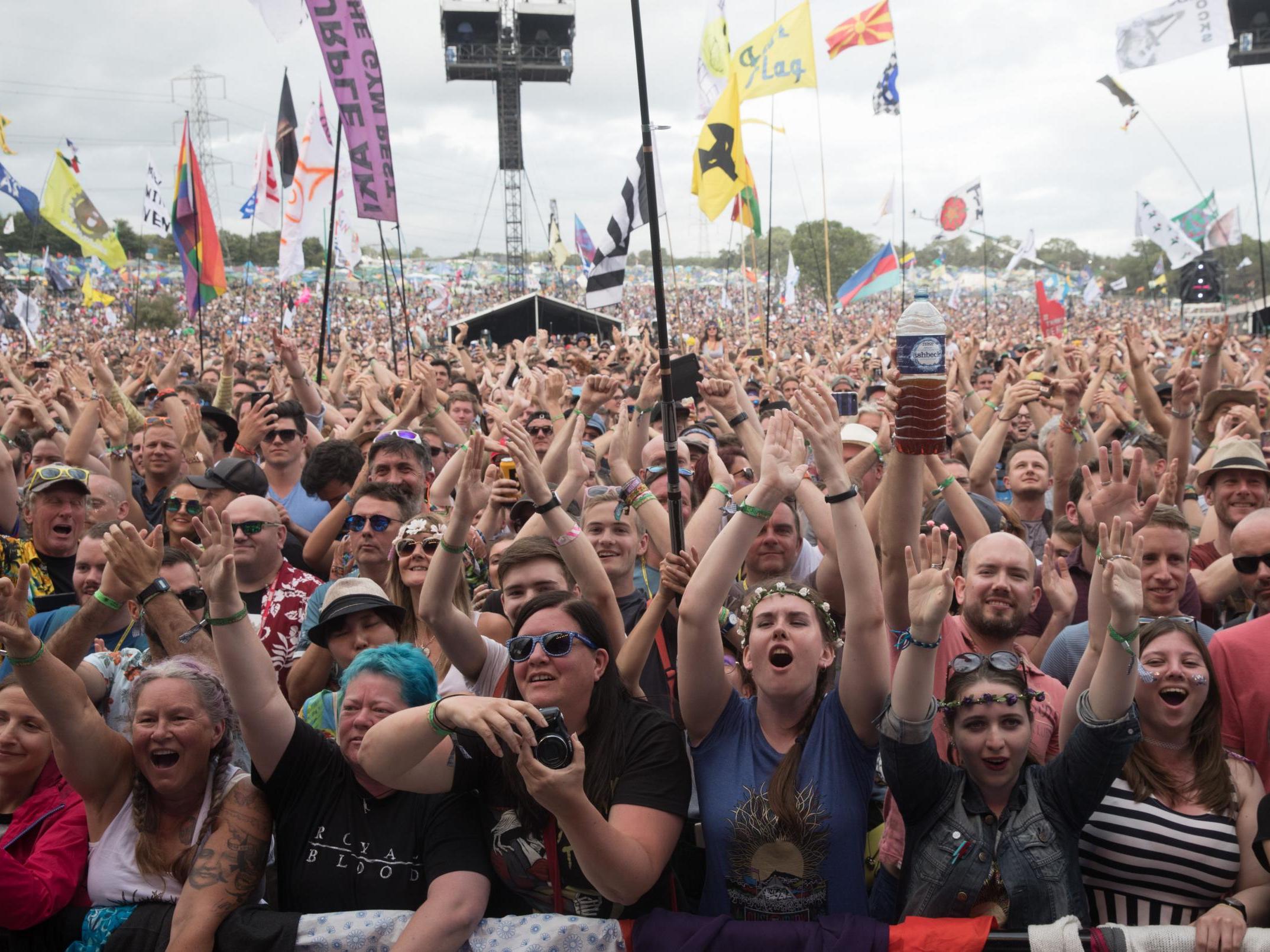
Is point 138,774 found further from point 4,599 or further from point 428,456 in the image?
point 428,456

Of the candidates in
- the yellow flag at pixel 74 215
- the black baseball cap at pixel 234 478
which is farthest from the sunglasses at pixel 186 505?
the yellow flag at pixel 74 215

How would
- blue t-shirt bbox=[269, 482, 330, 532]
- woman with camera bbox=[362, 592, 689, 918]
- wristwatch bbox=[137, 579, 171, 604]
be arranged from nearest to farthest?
woman with camera bbox=[362, 592, 689, 918] < wristwatch bbox=[137, 579, 171, 604] < blue t-shirt bbox=[269, 482, 330, 532]

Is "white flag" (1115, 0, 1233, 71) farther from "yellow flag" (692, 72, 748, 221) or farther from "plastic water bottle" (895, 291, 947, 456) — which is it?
"plastic water bottle" (895, 291, 947, 456)

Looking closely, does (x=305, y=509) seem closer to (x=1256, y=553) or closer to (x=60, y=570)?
(x=60, y=570)

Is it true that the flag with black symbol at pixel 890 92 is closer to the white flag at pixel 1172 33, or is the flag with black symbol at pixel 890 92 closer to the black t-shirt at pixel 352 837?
the white flag at pixel 1172 33

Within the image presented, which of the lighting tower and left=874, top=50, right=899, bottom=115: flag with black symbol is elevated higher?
the lighting tower

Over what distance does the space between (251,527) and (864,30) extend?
13547 mm

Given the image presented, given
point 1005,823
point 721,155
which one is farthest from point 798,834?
point 721,155

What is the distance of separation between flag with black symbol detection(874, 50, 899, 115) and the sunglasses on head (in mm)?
16208

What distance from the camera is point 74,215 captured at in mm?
16484

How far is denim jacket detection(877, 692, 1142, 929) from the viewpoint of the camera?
2.73 m

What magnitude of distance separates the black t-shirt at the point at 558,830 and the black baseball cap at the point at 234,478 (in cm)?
285

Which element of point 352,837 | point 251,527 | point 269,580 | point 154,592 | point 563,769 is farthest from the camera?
point 269,580

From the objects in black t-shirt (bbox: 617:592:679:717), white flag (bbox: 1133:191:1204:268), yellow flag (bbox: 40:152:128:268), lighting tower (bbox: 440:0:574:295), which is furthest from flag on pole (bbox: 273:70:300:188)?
lighting tower (bbox: 440:0:574:295)
